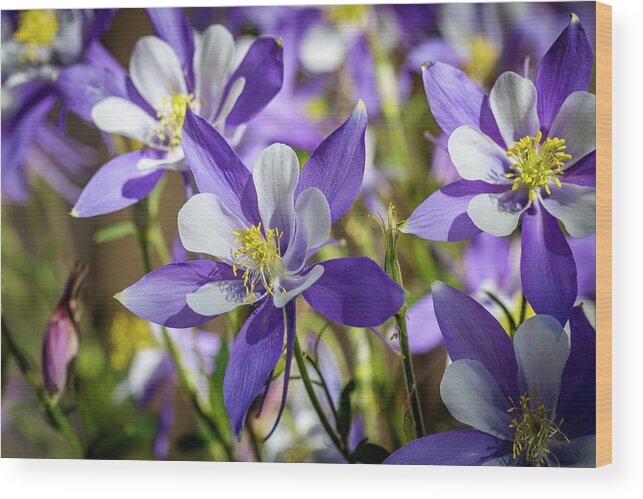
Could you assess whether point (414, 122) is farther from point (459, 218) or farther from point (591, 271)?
point (591, 271)

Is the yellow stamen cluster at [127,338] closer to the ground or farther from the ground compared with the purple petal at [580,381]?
farther from the ground

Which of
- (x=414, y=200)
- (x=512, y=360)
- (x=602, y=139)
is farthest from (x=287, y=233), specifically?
(x=602, y=139)

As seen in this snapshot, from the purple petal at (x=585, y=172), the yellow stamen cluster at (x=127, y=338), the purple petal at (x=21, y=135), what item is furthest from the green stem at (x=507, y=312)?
the purple petal at (x=21, y=135)

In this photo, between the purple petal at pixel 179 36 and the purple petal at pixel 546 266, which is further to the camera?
the purple petal at pixel 179 36

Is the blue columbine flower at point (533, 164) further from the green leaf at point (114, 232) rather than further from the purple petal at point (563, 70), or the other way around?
the green leaf at point (114, 232)

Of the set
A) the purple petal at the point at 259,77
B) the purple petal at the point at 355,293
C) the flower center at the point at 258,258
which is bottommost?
the purple petal at the point at 355,293

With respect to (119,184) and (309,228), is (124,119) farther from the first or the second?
(309,228)

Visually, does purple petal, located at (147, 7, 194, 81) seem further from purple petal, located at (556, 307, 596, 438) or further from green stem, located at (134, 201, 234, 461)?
purple petal, located at (556, 307, 596, 438)

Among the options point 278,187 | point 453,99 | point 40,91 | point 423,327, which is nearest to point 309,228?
point 278,187
